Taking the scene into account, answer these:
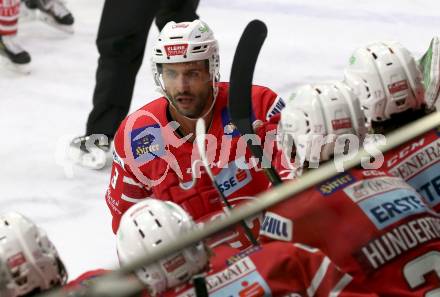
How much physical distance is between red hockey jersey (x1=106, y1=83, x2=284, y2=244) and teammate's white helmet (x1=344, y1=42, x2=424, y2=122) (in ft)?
1.18

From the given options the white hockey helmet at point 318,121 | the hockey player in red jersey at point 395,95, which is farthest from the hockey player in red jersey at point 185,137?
the white hockey helmet at point 318,121

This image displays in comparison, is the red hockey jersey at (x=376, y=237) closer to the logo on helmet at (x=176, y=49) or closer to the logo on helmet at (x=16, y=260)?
the logo on helmet at (x=16, y=260)

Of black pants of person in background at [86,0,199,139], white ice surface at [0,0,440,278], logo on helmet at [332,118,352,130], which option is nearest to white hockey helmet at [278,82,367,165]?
logo on helmet at [332,118,352,130]

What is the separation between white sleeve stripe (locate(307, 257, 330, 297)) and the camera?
158cm

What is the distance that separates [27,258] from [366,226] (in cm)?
63

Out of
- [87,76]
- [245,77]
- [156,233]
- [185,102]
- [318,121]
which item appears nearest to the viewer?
[156,233]

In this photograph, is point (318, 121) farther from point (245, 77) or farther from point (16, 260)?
point (16, 260)

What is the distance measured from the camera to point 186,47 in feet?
7.69

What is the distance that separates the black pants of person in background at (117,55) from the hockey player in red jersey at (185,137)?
0.93m

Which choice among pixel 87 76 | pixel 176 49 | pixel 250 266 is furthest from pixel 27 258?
pixel 87 76

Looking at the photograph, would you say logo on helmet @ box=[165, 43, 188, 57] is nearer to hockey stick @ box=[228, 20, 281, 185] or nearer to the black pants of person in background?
hockey stick @ box=[228, 20, 281, 185]

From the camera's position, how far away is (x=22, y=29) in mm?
4930

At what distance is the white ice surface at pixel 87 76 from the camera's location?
3164 mm

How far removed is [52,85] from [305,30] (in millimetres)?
1369
